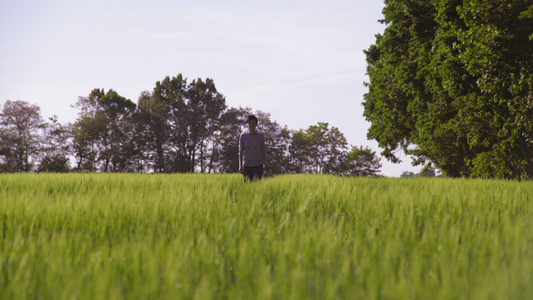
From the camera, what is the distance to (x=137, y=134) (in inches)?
2119

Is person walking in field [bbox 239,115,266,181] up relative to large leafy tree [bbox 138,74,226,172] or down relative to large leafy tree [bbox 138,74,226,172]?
down

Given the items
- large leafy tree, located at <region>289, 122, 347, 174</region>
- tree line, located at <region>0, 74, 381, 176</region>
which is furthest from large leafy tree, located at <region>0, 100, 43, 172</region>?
large leafy tree, located at <region>289, 122, 347, 174</region>

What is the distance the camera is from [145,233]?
3.72 meters

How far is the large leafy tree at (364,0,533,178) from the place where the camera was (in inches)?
548

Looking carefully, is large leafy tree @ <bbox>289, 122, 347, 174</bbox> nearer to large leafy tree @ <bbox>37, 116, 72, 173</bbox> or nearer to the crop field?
large leafy tree @ <bbox>37, 116, 72, 173</bbox>

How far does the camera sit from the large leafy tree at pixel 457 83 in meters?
13.9

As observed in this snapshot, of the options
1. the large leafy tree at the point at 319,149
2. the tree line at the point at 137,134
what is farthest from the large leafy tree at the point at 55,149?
the large leafy tree at the point at 319,149

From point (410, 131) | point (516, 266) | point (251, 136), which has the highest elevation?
point (410, 131)

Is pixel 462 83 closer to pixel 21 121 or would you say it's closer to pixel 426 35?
pixel 426 35

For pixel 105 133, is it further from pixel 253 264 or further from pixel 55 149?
pixel 253 264

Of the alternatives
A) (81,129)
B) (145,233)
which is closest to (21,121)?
(81,129)

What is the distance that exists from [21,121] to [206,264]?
56.3 m

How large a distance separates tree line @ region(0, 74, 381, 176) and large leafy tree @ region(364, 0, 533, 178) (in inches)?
861

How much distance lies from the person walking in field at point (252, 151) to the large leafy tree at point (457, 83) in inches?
376
